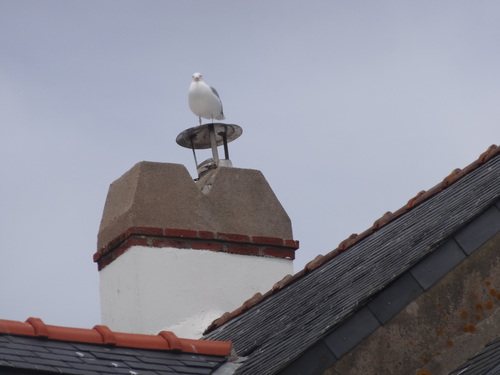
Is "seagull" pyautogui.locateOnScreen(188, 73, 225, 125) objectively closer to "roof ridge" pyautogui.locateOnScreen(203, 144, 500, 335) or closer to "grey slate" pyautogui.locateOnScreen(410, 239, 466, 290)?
"roof ridge" pyautogui.locateOnScreen(203, 144, 500, 335)

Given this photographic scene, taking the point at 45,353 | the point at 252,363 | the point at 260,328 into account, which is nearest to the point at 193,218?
the point at 260,328

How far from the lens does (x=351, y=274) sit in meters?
10.0

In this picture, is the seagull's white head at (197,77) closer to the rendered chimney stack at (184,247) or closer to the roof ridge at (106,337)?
the rendered chimney stack at (184,247)

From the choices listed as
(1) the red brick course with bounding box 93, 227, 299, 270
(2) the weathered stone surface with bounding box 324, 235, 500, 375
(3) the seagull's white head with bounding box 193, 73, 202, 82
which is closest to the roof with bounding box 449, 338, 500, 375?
(2) the weathered stone surface with bounding box 324, 235, 500, 375

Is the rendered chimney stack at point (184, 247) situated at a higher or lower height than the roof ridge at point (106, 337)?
higher

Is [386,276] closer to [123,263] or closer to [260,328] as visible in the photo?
[260,328]

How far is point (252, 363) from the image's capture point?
8.98m

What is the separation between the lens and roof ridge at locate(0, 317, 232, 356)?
328 inches

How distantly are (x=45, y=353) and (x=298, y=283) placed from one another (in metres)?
3.67

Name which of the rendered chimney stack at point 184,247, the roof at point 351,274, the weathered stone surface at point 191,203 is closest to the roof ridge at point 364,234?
the roof at point 351,274

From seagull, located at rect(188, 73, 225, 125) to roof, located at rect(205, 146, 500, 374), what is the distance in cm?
375

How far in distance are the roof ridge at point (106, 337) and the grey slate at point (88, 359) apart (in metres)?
0.03

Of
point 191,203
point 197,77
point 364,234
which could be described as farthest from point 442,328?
point 197,77

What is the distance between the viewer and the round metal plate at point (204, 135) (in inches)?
595
